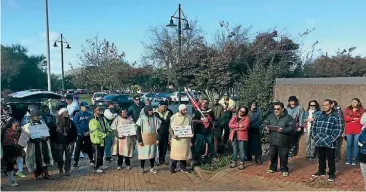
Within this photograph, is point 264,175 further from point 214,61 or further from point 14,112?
point 214,61

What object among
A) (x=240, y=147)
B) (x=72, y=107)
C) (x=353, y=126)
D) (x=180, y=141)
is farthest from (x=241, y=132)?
(x=72, y=107)

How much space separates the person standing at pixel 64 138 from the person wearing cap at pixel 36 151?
236mm

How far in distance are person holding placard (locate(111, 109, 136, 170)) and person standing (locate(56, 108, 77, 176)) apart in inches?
39.7

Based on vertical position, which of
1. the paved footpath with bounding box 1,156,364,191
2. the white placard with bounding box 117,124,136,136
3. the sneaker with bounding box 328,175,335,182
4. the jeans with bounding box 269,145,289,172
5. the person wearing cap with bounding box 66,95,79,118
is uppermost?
the person wearing cap with bounding box 66,95,79,118

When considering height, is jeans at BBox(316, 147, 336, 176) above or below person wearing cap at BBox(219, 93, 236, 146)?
below

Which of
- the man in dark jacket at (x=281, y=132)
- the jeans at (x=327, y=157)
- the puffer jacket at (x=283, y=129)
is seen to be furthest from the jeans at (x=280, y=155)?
the jeans at (x=327, y=157)

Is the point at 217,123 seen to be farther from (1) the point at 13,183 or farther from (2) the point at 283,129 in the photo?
(1) the point at 13,183

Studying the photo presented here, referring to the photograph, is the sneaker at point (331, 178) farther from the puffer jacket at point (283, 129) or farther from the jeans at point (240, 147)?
the jeans at point (240, 147)

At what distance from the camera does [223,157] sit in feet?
29.2

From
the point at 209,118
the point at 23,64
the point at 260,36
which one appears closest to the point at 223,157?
→ the point at 209,118

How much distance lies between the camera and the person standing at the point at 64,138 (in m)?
7.88

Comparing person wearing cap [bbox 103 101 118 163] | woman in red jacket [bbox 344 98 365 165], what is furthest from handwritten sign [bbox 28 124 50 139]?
woman in red jacket [bbox 344 98 365 165]

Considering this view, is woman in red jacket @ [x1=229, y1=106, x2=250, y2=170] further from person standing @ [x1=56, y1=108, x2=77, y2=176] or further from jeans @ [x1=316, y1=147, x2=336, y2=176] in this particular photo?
person standing @ [x1=56, y1=108, x2=77, y2=176]

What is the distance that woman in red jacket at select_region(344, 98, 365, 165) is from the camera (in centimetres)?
827
